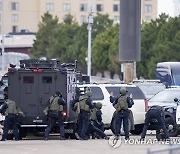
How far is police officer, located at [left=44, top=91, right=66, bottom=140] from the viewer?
28.5 meters

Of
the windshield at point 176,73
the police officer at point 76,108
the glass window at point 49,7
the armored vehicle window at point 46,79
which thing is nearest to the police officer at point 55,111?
the police officer at point 76,108

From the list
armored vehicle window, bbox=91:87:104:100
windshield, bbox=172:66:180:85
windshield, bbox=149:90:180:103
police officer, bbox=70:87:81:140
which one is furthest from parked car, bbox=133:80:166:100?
police officer, bbox=70:87:81:140

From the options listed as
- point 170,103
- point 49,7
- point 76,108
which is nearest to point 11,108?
point 76,108

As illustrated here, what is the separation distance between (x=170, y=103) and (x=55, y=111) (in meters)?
4.39

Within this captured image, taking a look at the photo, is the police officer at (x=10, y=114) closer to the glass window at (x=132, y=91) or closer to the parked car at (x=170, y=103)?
the parked car at (x=170, y=103)

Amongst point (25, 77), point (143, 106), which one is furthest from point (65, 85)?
point (143, 106)

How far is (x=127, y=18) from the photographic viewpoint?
4756 cm

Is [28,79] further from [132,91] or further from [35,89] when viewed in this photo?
[132,91]

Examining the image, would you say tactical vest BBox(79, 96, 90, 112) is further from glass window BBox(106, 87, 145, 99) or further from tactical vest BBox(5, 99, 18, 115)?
glass window BBox(106, 87, 145, 99)

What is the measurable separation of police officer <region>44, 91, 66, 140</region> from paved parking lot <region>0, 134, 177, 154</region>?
50 cm

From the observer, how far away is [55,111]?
2861cm

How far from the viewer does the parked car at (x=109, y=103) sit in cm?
3177

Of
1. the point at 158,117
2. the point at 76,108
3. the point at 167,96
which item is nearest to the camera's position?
the point at 158,117

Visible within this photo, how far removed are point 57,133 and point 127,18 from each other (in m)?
17.3
